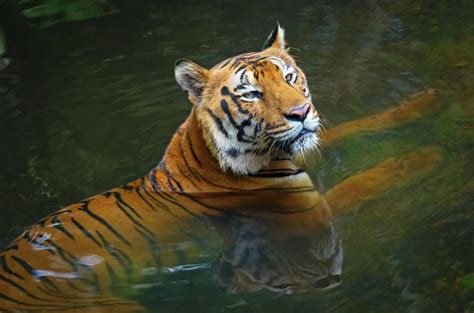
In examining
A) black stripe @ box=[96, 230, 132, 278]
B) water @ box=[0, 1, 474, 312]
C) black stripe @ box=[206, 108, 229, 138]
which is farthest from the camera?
black stripe @ box=[206, 108, 229, 138]

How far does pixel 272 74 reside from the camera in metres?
3.88

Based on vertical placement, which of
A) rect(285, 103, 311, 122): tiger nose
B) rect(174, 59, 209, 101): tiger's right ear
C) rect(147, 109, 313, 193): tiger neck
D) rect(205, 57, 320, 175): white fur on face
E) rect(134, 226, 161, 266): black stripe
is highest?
rect(174, 59, 209, 101): tiger's right ear

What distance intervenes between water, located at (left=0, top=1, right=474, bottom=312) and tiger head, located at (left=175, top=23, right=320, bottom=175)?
16.1 inches

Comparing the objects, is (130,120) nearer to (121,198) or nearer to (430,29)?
(121,198)

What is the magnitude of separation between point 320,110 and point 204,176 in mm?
1138

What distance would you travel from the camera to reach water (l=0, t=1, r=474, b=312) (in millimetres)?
3311

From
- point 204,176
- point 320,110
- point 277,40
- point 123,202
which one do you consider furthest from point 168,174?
point 320,110

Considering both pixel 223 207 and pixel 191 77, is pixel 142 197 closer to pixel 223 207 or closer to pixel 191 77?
pixel 223 207

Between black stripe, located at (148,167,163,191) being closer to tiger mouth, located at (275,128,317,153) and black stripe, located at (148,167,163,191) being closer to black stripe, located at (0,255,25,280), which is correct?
tiger mouth, located at (275,128,317,153)

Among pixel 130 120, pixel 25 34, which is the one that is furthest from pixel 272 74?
pixel 25 34

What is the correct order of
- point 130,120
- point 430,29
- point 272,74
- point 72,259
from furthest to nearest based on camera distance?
point 430,29 → point 130,120 → point 272,74 → point 72,259

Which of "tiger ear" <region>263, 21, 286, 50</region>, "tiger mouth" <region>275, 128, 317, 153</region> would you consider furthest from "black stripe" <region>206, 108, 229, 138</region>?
"tiger ear" <region>263, 21, 286, 50</region>

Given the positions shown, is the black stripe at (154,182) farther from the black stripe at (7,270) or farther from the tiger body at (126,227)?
the black stripe at (7,270)

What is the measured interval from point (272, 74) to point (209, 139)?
1.49 ft
